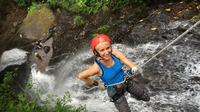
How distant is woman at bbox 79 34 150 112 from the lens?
486cm

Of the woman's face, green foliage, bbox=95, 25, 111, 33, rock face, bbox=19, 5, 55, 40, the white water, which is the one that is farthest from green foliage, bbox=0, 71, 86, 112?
rock face, bbox=19, 5, 55, 40

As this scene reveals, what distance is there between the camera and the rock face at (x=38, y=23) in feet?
41.5

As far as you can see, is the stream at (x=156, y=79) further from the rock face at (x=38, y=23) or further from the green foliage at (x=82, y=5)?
the rock face at (x=38, y=23)

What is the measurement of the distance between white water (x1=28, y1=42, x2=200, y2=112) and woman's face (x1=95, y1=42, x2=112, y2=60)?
108 inches

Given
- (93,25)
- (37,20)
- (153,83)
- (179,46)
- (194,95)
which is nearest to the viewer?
(194,95)

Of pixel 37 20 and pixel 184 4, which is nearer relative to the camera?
pixel 184 4

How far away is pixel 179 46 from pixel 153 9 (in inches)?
93.8

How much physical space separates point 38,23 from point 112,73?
8.28m

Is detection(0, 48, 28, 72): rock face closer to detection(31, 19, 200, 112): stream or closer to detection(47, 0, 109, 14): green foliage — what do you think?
detection(31, 19, 200, 112): stream

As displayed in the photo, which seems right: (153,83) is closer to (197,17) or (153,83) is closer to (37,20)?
(197,17)

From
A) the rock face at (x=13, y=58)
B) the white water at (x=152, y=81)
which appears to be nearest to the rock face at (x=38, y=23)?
the rock face at (x=13, y=58)

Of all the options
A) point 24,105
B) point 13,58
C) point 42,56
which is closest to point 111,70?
point 24,105

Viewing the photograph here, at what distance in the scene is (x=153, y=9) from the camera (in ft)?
35.3

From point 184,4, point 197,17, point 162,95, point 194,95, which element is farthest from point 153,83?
point 184,4
